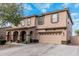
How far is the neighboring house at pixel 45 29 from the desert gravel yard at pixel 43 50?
188mm

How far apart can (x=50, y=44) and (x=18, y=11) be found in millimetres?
1490

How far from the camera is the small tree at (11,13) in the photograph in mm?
5093

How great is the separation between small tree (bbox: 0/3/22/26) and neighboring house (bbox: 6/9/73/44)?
18cm

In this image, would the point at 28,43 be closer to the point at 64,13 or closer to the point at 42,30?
the point at 42,30

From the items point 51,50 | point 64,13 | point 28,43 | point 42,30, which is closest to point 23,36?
point 28,43

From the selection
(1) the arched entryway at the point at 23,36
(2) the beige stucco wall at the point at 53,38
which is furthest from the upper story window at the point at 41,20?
(1) the arched entryway at the point at 23,36

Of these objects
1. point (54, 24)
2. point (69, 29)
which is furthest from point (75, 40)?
point (54, 24)

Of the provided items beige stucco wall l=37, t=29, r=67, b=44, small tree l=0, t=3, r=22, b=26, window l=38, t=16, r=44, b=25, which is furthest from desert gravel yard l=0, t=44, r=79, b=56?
small tree l=0, t=3, r=22, b=26

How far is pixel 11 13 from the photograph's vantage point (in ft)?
17.1

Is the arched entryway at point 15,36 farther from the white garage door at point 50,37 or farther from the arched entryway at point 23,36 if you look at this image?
the white garage door at point 50,37

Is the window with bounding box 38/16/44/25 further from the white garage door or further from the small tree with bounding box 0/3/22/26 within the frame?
the small tree with bounding box 0/3/22/26

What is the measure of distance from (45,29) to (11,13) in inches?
47.1

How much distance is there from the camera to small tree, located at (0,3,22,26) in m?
5.09

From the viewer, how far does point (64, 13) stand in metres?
4.80
